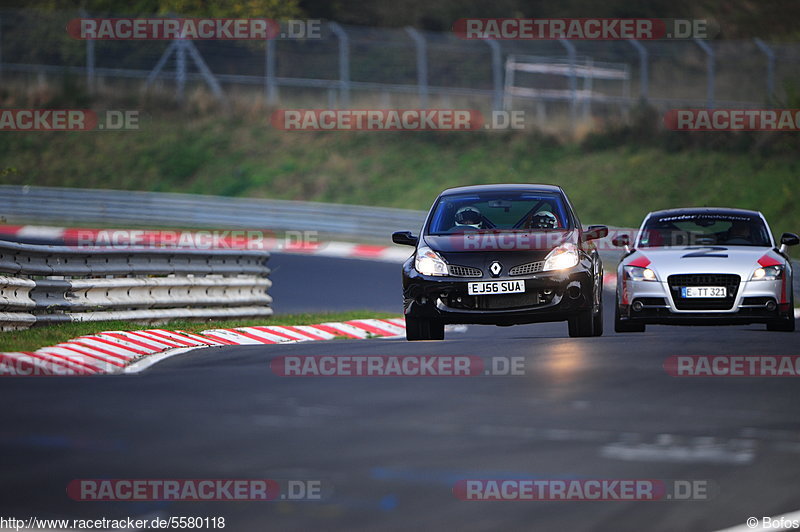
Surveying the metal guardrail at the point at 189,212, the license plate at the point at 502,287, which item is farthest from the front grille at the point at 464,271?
the metal guardrail at the point at 189,212

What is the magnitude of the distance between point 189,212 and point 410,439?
31.0 m

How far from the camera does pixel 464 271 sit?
14000 millimetres

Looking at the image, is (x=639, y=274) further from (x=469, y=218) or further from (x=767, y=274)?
(x=469, y=218)

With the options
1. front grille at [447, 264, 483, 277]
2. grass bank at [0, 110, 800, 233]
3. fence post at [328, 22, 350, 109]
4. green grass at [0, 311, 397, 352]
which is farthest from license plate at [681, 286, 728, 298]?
fence post at [328, 22, 350, 109]

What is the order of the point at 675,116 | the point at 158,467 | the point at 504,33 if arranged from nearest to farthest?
the point at 158,467 → the point at 675,116 → the point at 504,33

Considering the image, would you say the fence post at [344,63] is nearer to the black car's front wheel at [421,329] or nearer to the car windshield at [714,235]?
the car windshield at [714,235]

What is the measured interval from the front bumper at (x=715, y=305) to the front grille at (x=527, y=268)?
5.85 ft

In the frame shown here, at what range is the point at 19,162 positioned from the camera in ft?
154

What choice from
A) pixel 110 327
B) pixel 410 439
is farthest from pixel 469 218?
pixel 410 439

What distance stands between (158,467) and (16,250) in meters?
7.47

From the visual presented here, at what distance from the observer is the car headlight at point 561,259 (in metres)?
14.0

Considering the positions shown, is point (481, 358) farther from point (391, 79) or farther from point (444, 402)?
point (391, 79)

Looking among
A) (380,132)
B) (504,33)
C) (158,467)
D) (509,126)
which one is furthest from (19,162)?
(158,467)

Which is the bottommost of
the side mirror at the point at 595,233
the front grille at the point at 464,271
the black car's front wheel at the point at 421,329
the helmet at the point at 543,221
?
the black car's front wheel at the point at 421,329
